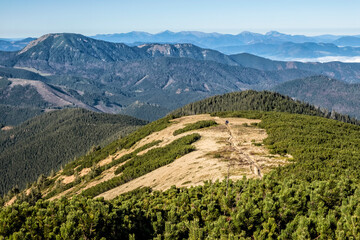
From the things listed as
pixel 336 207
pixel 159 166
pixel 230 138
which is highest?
pixel 336 207

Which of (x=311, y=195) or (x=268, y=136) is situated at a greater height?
(x=311, y=195)

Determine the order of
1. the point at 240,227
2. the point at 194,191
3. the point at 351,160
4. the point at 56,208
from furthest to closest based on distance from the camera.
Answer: the point at 351,160 < the point at 194,191 < the point at 56,208 < the point at 240,227

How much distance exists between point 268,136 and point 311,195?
2498 inches

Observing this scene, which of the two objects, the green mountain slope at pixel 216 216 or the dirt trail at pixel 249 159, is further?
the dirt trail at pixel 249 159

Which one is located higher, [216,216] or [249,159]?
[216,216]

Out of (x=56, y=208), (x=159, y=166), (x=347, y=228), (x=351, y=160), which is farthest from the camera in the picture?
(x=159, y=166)

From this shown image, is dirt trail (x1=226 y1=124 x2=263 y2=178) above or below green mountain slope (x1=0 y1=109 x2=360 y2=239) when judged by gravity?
below

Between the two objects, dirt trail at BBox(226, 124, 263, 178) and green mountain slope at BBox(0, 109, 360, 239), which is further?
dirt trail at BBox(226, 124, 263, 178)

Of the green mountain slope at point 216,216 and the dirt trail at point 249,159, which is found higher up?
the green mountain slope at point 216,216

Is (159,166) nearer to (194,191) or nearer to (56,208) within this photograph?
(194,191)

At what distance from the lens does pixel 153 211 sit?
39.3 m

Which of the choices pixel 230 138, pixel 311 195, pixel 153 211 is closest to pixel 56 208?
pixel 153 211

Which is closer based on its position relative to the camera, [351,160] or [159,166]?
[351,160]

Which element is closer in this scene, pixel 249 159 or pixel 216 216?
pixel 216 216
